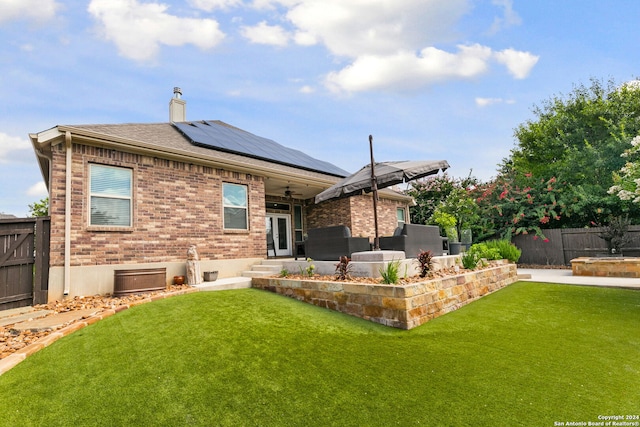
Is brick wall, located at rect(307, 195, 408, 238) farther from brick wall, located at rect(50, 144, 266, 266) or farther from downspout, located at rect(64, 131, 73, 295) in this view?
downspout, located at rect(64, 131, 73, 295)

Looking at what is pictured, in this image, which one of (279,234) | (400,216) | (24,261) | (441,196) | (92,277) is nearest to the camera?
(24,261)

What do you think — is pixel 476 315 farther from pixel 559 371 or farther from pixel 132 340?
pixel 132 340

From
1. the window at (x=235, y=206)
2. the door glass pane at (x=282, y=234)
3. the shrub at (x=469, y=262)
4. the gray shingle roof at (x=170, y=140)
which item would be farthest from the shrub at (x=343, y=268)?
the door glass pane at (x=282, y=234)

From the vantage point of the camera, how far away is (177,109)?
13328 millimetres

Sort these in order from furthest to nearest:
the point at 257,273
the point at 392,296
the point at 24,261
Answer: the point at 257,273 < the point at 24,261 < the point at 392,296

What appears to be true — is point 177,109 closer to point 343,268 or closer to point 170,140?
point 170,140

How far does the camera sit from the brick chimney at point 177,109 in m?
13.2

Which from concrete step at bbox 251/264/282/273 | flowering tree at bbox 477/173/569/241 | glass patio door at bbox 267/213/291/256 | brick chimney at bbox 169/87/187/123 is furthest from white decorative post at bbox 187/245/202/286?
flowering tree at bbox 477/173/569/241

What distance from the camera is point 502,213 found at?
15.4m

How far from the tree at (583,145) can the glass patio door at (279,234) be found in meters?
12.2

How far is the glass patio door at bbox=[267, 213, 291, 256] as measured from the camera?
41.7 ft

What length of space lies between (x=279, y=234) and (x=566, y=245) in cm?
1262

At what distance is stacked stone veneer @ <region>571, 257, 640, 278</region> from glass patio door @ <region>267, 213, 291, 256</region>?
10474mm

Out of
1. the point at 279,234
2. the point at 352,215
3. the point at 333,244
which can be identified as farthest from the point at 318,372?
the point at 279,234
